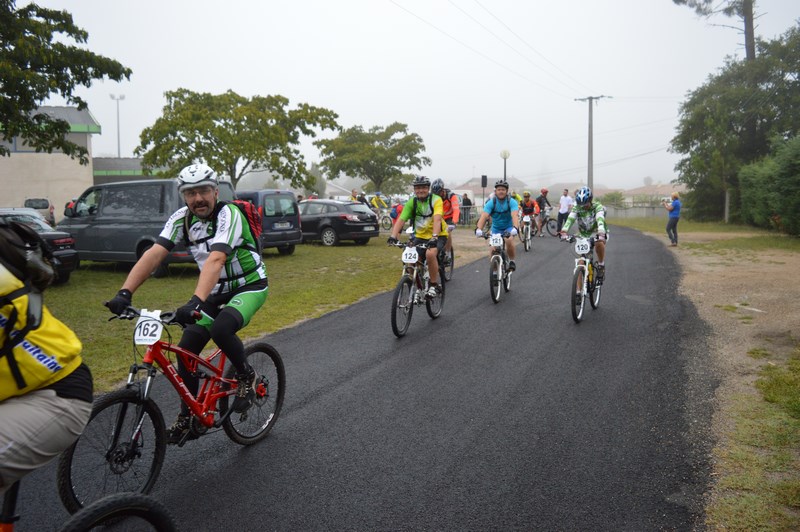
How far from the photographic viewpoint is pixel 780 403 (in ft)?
17.3

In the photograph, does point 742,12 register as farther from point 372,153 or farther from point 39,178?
point 39,178

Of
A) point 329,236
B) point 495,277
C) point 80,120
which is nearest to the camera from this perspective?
point 495,277

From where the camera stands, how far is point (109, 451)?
3365 millimetres

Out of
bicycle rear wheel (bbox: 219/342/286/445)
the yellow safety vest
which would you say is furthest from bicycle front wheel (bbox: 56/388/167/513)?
the yellow safety vest

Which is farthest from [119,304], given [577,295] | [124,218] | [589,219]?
[124,218]

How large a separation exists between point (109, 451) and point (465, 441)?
2.43m

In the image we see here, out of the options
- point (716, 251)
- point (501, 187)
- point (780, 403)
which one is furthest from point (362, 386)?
point (716, 251)

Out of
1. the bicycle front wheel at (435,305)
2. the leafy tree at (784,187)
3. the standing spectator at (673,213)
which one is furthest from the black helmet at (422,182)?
the leafy tree at (784,187)

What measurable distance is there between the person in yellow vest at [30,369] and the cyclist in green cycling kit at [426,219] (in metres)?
6.38

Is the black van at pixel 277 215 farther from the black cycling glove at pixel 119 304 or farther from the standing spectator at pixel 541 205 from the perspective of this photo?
the black cycling glove at pixel 119 304

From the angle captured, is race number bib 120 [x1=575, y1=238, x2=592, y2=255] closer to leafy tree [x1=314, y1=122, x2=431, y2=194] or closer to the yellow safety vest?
the yellow safety vest

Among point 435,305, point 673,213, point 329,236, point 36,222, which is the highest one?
point 673,213

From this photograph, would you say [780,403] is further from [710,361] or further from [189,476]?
[189,476]

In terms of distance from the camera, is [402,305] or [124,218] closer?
[402,305]
